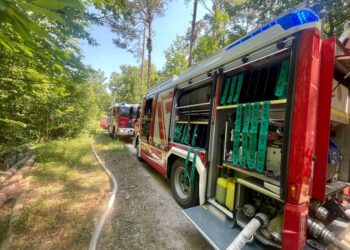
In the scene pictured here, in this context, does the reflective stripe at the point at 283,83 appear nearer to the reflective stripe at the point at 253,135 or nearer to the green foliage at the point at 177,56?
the reflective stripe at the point at 253,135

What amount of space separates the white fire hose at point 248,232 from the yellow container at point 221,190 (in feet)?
2.14

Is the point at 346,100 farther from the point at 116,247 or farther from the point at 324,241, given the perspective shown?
the point at 116,247

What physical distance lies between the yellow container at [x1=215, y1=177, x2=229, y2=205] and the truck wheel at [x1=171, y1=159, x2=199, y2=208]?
557mm

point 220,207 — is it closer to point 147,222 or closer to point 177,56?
point 147,222

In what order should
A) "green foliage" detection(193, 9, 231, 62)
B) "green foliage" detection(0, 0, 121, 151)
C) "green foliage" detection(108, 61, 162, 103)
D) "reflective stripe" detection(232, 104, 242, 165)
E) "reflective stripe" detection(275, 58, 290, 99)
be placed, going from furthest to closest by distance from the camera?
"green foliage" detection(108, 61, 162, 103), "green foliage" detection(193, 9, 231, 62), "reflective stripe" detection(232, 104, 242, 165), "reflective stripe" detection(275, 58, 290, 99), "green foliage" detection(0, 0, 121, 151)

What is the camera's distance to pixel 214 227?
2.43m

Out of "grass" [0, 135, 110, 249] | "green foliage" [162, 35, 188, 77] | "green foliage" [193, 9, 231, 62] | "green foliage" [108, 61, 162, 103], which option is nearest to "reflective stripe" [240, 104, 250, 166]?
"grass" [0, 135, 110, 249]

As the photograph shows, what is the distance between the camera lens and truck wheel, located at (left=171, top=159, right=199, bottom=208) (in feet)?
10.9

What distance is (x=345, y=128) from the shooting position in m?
2.85

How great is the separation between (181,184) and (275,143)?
225 cm

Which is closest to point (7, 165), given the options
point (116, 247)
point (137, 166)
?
point (137, 166)

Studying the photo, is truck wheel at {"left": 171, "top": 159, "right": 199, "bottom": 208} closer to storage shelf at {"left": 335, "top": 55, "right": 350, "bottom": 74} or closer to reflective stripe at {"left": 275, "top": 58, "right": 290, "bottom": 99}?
reflective stripe at {"left": 275, "top": 58, "right": 290, "bottom": 99}

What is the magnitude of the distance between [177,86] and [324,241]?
10.8ft

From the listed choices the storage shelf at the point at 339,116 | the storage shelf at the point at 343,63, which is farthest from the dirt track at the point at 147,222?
the storage shelf at the point at 343,63
